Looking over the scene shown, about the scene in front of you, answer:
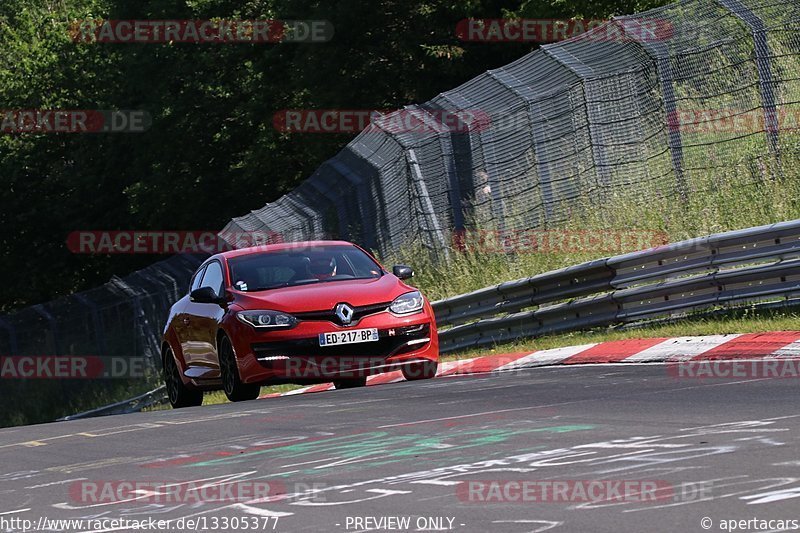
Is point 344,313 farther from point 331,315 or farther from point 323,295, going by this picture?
point 323,295

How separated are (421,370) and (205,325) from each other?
2.18 metres

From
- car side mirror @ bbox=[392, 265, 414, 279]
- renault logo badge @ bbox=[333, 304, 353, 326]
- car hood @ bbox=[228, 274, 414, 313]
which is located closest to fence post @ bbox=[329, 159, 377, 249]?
car side mirror @ bbox=[392, 265, 414, 279]

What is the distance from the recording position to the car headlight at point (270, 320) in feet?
45.3

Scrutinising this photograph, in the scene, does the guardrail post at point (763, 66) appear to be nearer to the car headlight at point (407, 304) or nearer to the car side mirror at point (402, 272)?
the car side mirror at point (402, 272)

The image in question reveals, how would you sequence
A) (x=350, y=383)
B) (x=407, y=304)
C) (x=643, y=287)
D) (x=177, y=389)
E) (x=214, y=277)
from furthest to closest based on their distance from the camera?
(x=177, y=389) < (x=350, y=383) < (x=214, y=277) < (x=643, y=287) < (x=407, y=304)

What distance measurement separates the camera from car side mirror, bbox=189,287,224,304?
14.6 metres

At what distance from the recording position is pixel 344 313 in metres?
13.8

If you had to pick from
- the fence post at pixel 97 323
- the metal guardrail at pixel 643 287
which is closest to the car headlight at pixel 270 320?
the metal guardrail at pixel 643 287

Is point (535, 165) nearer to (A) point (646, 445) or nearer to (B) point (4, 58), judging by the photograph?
(A) point (646, 445)

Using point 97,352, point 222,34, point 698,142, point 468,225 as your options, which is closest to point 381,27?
point 222,34

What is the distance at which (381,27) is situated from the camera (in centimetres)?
4678

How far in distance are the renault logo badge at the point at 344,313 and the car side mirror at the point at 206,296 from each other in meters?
1.37

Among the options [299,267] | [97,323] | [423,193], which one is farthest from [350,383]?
[97,323]

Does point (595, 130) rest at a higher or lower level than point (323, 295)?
higher
